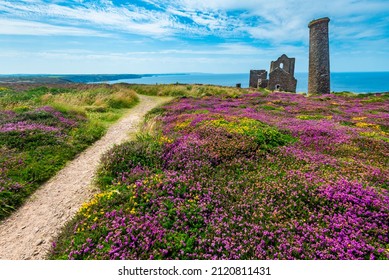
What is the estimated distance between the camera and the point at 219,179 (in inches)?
264

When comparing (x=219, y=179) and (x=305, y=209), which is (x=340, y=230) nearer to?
(x=305, y=209)

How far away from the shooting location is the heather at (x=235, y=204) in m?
4.24

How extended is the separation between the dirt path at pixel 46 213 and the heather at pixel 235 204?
731 millimetres

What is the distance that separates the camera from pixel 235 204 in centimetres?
554

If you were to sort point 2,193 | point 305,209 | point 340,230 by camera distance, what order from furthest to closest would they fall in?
point 2,193 < point 305,209 < point 340,230

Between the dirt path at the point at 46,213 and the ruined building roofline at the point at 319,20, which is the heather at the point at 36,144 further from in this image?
the ruined building roofline at the point at 319,20

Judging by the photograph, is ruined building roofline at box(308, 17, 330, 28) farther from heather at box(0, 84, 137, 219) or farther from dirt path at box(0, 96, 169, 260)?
dirt path at box(0, 96, 169, 260)

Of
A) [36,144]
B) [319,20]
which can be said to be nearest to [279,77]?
[319,20]

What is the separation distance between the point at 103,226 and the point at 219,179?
3366mm

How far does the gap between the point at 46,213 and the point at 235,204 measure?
5336 mm

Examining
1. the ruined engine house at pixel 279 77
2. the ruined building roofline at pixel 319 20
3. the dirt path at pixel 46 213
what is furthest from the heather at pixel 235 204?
the ruined engine house at pixel 279 77

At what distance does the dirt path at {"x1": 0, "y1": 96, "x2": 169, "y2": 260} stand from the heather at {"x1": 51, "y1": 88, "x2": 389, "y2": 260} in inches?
28.8

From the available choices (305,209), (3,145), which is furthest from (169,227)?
(3,145)

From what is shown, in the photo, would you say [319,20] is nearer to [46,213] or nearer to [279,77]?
[279,77]
